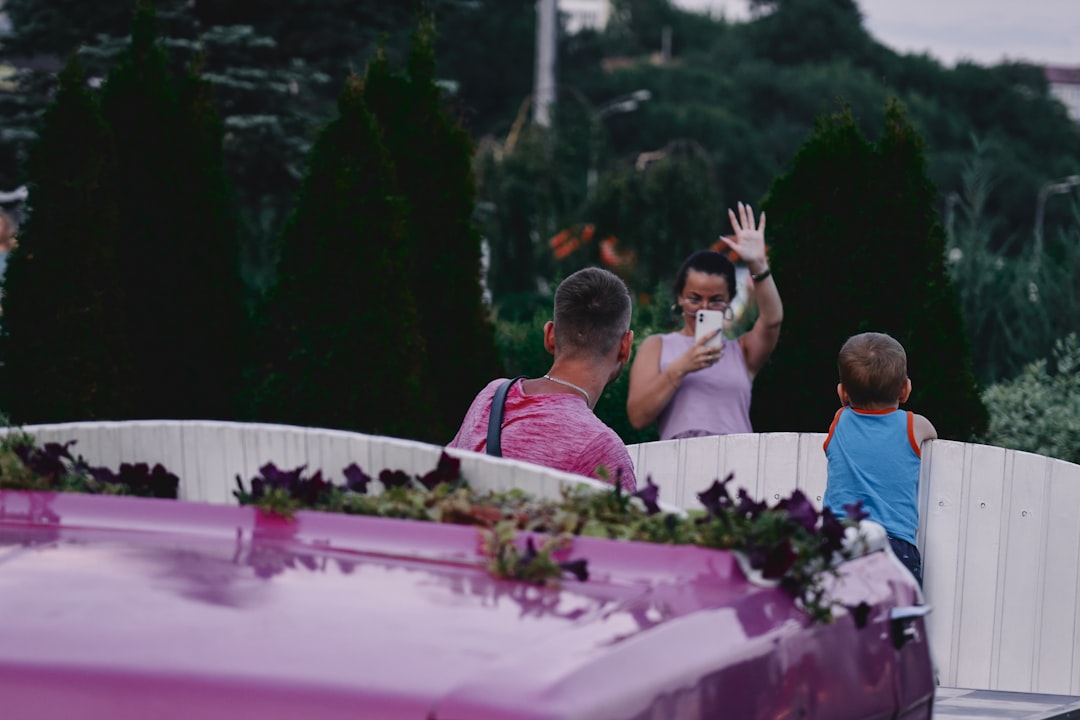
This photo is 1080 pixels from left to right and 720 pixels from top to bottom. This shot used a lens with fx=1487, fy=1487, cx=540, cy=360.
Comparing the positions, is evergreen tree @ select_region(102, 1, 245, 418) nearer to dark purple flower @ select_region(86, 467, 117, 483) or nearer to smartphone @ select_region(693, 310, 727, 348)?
smartphone @ select_region(693, 310, 727, 348)

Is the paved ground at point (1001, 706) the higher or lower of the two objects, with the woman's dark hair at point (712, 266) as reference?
lower

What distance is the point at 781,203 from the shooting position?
23.5ft

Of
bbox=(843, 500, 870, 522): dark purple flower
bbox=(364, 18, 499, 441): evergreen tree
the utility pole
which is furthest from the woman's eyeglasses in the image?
the utility pole

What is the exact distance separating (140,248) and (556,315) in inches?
167

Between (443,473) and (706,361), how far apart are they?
9.12 ft

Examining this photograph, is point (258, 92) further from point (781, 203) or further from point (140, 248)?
point (781, 203)

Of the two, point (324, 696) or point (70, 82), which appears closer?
point (324, 696)

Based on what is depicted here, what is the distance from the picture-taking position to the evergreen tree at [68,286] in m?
6.95

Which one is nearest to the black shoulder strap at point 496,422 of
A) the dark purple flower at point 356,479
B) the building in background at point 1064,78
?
the dark purple flower at point 356,479

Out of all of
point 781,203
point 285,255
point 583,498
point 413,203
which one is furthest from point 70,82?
point 583,498

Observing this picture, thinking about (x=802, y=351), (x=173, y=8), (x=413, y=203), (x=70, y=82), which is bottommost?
(x=802, y=351)

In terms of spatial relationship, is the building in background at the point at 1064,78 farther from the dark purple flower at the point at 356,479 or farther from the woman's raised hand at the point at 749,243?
the dark purple flower at the point at 356,479

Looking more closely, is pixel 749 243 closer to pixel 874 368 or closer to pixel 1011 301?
pixel 874 368

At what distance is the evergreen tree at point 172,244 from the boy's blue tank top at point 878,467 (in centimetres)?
407
